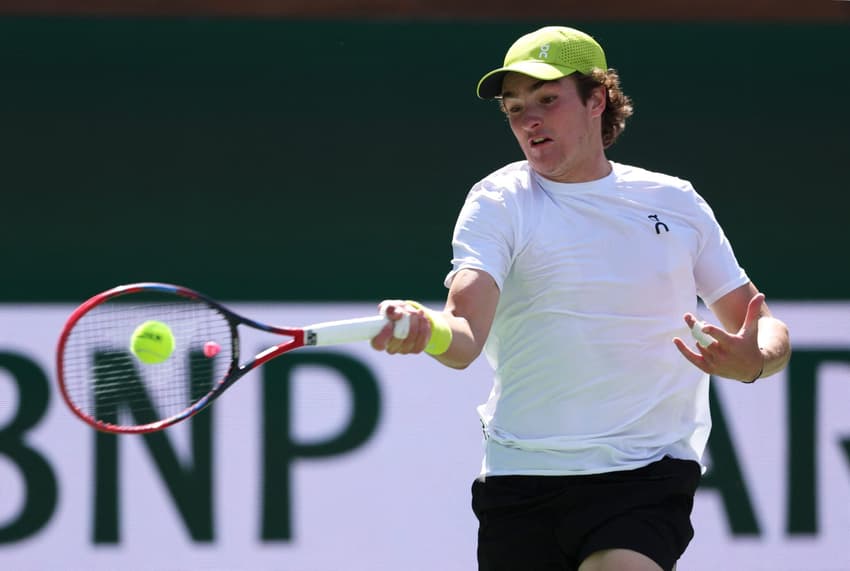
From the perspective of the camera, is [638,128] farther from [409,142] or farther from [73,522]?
[73,522]

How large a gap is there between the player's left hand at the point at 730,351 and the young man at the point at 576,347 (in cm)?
2

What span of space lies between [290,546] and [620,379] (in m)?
1.76

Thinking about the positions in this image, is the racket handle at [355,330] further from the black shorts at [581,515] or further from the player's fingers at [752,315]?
the player's fingers at [752,315]

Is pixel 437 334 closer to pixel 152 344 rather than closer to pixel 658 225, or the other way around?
pixel 152 344

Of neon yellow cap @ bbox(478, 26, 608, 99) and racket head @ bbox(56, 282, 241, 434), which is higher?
neon yellow cap @ bbox(478, 26, 608, 99)

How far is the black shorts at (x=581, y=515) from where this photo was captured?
2.68 meters

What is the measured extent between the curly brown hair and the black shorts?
74 cm

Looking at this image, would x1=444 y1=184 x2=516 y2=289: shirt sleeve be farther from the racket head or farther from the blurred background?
the blurred background

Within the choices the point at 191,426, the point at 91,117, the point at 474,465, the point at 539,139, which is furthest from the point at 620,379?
the point at 91,117

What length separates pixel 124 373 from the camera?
420 centimetres

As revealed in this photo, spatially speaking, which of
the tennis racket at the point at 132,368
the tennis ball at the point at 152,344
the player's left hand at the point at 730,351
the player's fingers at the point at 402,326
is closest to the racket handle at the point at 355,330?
the player's fingers at the point at 402,326

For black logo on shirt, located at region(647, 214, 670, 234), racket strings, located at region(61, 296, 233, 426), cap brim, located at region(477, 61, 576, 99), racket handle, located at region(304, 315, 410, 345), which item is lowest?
racket strings, located at region(61, 296, 233, 426)

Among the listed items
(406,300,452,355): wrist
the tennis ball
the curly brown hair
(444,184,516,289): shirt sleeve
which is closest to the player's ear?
the curly brown hair

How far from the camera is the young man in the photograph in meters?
2.71
